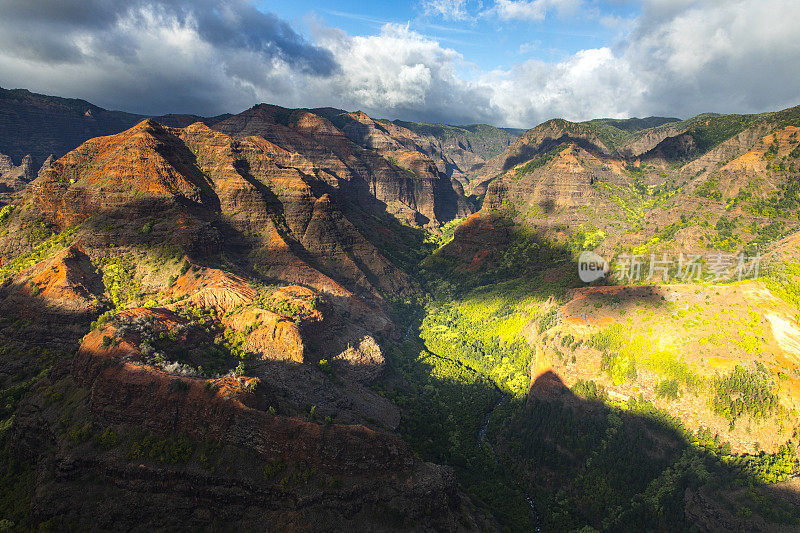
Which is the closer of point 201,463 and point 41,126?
point 201,463

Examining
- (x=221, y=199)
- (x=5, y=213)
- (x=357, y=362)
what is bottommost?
(x=357, y=362)

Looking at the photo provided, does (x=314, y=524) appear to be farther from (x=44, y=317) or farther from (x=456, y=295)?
(x=456, y=295)

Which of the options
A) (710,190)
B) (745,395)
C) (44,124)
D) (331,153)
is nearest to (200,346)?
(745,395)

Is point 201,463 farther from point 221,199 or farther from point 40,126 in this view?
point 40,126

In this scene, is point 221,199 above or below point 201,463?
above

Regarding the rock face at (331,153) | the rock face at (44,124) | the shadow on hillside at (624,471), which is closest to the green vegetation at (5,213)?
the rock face at (331,153)

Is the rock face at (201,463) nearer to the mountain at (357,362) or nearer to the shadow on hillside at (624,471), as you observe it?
the mountain at (357,362)

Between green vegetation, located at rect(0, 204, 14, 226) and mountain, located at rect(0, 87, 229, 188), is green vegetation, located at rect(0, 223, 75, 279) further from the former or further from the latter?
mountain, located at rect(0, 87, 229, 188)

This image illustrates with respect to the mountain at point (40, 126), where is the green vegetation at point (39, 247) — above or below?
below

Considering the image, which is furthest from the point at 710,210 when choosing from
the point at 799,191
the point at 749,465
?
the point at 749,465

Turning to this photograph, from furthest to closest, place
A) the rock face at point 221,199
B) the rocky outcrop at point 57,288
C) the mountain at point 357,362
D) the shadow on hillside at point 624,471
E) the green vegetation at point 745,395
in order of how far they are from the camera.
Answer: the rock face at point 221,199 → the rocky outcrop at point 57,288 → the green vegetation at point 745,395 → the shadow on hillside at point 624,471 → the mountain at point 357,362

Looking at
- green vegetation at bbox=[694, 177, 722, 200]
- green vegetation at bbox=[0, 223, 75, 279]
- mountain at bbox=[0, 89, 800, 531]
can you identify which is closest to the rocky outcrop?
mountain at bbox=[0, 89, 800, 531]
